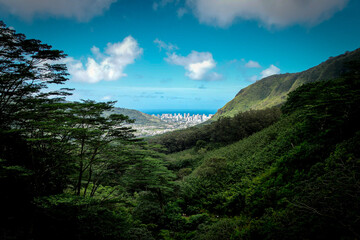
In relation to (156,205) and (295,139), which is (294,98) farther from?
(156,205)

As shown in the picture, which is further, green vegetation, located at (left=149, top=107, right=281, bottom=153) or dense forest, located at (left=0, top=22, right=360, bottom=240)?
green vegetation, located at (left=149, top=107, right=281, bottom=153)

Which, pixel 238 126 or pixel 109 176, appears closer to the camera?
pixel 109 176

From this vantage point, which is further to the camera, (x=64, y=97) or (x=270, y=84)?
(x=270, y=84)

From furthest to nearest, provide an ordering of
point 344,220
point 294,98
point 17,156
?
point 294,98 → point 17,156 → point 344,220

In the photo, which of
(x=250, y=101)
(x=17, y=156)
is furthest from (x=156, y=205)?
(x=250, y=101)

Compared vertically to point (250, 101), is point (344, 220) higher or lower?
lower

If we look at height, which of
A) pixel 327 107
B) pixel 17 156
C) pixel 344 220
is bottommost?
pixel 344 220

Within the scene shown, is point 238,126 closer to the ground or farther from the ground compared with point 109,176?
farther from the ground

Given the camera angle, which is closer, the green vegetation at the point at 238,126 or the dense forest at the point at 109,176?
the dense forest at the point at 109,176

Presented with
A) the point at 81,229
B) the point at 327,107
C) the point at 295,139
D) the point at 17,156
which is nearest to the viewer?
the point at 81,229
